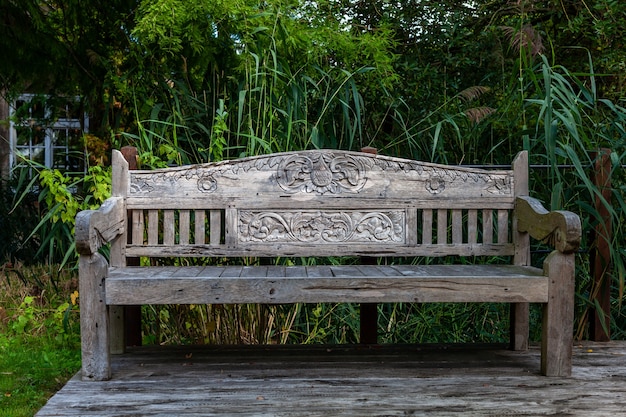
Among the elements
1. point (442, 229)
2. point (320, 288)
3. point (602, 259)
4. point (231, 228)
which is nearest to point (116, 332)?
point (231, 228)

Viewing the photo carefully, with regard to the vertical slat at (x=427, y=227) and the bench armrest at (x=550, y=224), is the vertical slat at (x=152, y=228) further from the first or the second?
the bench armrest at (x=550, y=224)

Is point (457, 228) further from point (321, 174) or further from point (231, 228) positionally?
point (231, 228)

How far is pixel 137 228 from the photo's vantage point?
2.79 metres

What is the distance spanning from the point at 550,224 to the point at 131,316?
1.92 metres

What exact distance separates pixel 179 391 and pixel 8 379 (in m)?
1.20

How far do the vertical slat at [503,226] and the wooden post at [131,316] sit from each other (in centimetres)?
175

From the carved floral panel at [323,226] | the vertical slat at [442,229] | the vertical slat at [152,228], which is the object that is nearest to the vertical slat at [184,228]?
the vertical slat at [152,228]

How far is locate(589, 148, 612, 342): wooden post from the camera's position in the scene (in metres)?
2.89

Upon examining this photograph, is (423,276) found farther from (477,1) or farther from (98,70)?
(477,1)

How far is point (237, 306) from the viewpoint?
2953 millimetres

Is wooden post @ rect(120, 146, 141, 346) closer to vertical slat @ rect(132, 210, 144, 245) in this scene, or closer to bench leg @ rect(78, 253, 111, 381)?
vertical slat @ rect(132, 210, 144, 245)

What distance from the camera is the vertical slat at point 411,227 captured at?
2.84 meters

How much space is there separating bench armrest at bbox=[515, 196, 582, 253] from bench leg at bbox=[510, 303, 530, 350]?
0.37 metres

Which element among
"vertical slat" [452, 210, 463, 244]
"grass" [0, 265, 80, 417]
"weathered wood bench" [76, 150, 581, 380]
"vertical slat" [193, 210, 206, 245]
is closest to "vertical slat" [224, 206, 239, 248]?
"weathered wood bench" [76, 150, 581, 380]
